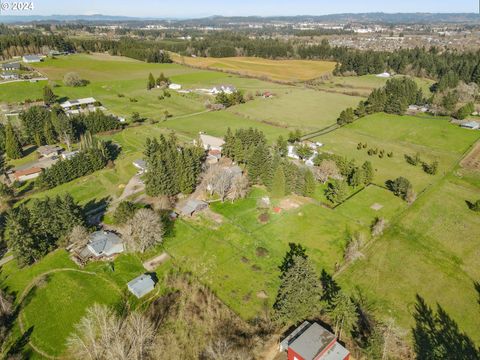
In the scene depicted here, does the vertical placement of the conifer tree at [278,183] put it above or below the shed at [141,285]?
above

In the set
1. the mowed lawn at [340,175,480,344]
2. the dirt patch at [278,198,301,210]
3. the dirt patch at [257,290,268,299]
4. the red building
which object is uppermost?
the red building

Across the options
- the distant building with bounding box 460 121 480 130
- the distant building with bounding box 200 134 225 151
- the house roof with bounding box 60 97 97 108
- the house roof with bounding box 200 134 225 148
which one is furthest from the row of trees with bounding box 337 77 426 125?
the house roof with bounding box 60 97 97 108

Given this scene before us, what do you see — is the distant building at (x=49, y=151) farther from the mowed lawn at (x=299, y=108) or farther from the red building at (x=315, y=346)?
the red building at (x=315, y=346)

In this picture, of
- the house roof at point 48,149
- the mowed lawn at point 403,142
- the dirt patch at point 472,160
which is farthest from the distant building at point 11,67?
the dirt patch at point 472,160

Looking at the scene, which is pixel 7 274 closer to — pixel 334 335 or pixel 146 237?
pixel 146 237

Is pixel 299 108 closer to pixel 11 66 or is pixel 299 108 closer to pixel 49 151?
pixel 49 151

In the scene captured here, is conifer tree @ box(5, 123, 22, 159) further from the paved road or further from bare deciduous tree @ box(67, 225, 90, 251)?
bare deciduous tree @ box(67, 225, 90, 251)
